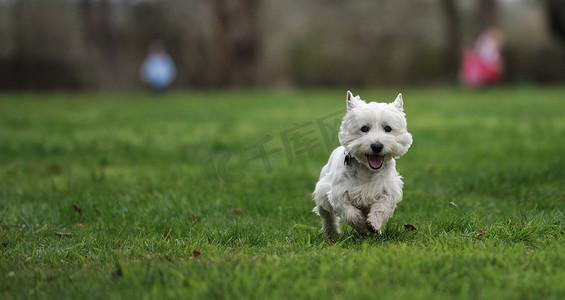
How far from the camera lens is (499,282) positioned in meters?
3.37

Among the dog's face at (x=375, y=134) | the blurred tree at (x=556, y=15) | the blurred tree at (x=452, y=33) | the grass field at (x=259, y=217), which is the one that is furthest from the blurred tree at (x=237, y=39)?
the dog's face at (x=375, y=134)

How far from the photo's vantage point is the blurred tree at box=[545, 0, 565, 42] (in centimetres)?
2471

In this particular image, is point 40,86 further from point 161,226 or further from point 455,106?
point 161,226

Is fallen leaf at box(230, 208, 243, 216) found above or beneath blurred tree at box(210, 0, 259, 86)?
beneath

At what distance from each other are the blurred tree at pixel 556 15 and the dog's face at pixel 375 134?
897 inches

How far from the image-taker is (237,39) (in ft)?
88.5

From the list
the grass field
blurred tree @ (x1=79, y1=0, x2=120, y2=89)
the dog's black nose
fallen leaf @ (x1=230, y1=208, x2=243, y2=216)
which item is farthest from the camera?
blurred tree @ (x1=79, y1=0, x2=120, y2=89)

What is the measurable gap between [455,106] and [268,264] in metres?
12.4

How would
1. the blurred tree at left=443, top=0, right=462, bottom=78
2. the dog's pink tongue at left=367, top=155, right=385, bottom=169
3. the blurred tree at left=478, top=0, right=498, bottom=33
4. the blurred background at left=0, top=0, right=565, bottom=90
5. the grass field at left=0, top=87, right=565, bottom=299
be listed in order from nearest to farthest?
the grass field at left=0, top=87, right=565, bottom=299 < the dog's pink tongue at left=367, top=155, right=385, bottom=169 < the blurred tree at left=478, top=0, right=498, bottom=33 < the blurred tree at left=443, top=0, right=462, bottom=78 < the blurred background at left=0, top=0, right=565, bottom=90

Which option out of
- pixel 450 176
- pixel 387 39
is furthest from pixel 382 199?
pixel 387 39

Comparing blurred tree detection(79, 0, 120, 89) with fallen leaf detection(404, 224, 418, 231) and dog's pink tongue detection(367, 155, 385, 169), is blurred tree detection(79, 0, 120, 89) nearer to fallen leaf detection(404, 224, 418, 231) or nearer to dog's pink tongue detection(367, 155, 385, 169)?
fallen leaf detection(404, 224, 418, 231)

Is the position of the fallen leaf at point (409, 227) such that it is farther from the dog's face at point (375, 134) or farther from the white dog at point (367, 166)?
the dog's face at point (375, 134)

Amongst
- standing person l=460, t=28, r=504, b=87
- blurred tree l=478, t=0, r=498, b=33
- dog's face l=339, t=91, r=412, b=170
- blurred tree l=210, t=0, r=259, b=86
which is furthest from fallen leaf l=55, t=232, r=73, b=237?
blurred tree l=478, t=0, r=498, b=33

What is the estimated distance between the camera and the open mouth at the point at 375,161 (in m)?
4.29
